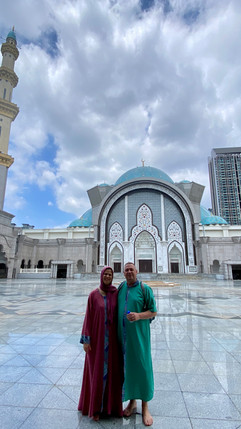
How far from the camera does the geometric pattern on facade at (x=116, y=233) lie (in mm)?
32938

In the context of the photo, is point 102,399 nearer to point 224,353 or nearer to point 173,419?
point 173,419

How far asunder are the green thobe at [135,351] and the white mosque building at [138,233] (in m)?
28.5

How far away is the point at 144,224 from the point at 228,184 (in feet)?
148

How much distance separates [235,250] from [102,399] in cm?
3272

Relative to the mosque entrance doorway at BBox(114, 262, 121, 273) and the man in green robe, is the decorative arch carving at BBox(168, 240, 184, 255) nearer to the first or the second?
the mosque entrance doorway at BBox(114, 262, 121, 273)

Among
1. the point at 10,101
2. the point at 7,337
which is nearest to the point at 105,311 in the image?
the point at 7,337

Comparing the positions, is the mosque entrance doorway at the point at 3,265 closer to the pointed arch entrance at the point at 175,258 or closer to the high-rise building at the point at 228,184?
the pointed arch entrance at the point at 175,258

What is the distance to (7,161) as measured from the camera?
1174 inches

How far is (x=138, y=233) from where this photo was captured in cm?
3259

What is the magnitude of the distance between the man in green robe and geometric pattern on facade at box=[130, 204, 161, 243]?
99.1 ft

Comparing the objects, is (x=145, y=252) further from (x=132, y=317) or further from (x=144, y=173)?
(x=132, y=317)

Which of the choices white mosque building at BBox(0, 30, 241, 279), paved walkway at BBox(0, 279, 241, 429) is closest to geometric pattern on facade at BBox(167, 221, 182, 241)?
white mosque building at BBox(0, 30, 241, 279)

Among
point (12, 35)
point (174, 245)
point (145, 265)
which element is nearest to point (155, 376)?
point (145, 265)

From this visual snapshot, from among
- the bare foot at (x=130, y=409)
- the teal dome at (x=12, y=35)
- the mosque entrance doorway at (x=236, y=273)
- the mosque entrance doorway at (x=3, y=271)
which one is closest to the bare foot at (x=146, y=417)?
the bare foot at (x=130, y=409)
